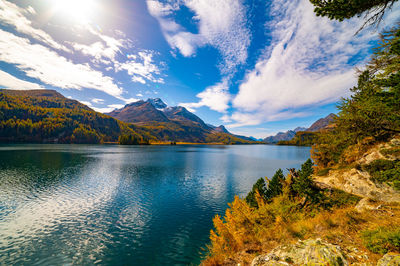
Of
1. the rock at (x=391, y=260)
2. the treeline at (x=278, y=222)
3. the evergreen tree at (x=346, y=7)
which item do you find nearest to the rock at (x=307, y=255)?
the rock at (x=391, y=260)

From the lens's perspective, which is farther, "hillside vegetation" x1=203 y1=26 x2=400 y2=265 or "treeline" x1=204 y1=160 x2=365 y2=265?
"treeline" x1=204 y1=160 x2=365 y2=265

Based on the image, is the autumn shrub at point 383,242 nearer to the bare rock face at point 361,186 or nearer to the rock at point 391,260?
the rock at point 391,260

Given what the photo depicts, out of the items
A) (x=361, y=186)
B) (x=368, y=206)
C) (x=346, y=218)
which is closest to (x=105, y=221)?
(x=346, y=218)

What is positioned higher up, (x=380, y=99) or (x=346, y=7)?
(x=346, y=7)

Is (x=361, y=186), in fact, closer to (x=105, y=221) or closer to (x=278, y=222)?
(x=278, y=222)

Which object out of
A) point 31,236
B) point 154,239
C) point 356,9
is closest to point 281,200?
point 154,239

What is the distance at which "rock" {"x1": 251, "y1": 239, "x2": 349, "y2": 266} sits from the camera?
655cm

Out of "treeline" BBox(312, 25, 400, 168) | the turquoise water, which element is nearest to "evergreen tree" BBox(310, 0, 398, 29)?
"treeline" BBox(312, 25, 400, 168)

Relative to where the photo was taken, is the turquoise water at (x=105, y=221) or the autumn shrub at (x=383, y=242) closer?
the autumn shrub at (x=383, y=242)

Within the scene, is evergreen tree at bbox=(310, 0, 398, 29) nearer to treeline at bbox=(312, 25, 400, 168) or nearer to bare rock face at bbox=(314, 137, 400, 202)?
treeline at bbox=(312, 25, 400, 168)

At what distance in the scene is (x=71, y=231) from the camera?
18.3 metres

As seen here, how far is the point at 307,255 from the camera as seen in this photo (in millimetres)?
7121

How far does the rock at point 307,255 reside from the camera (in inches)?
258

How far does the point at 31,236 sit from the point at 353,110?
33645mm
